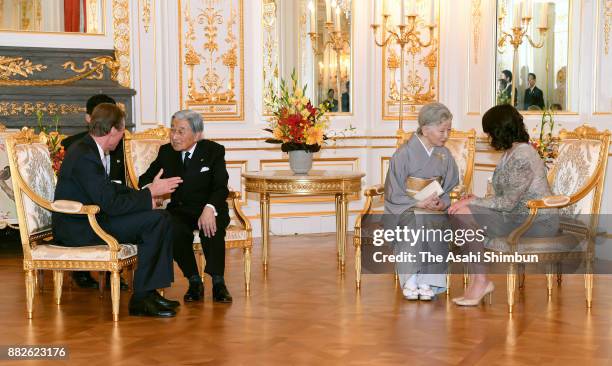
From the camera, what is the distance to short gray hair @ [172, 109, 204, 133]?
549 cm

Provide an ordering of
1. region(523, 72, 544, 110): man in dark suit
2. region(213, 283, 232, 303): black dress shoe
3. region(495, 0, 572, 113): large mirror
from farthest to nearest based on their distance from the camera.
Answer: region(523, 72, 544, 110): man in dark suit → region(495, 0, 572, 113): large mirror → region(213, 283, 232, 303): black dress shoe

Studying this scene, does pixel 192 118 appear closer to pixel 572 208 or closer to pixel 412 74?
pixel 572 208

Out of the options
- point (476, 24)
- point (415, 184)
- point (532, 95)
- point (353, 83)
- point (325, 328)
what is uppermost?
point (476, 24)

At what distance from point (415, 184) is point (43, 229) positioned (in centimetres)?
222

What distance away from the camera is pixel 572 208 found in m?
5.40

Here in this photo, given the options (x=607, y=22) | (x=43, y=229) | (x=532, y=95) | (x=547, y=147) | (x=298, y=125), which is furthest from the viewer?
(x=532, y=95)

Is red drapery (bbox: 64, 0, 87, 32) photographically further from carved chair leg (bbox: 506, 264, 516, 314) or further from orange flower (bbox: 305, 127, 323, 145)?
carved chair leg (bbox: 506, 264, 516, 314)

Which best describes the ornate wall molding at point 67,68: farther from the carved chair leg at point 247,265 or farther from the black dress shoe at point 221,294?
the black dress shoe at point 221,294

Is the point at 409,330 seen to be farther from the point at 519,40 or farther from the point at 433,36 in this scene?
the point at 433,36

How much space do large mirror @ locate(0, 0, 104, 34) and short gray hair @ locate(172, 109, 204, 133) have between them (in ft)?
8.42

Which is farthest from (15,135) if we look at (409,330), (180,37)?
(180,37)

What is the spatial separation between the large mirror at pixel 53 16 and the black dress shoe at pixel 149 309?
3.44 meters

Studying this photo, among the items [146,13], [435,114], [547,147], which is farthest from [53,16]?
[547,147]

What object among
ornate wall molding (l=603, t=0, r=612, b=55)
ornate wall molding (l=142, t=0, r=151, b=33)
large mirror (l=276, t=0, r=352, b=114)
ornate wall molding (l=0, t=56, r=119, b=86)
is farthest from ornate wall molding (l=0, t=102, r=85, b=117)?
ornate wall molding (l=603, t=0, r=612, b=55)
